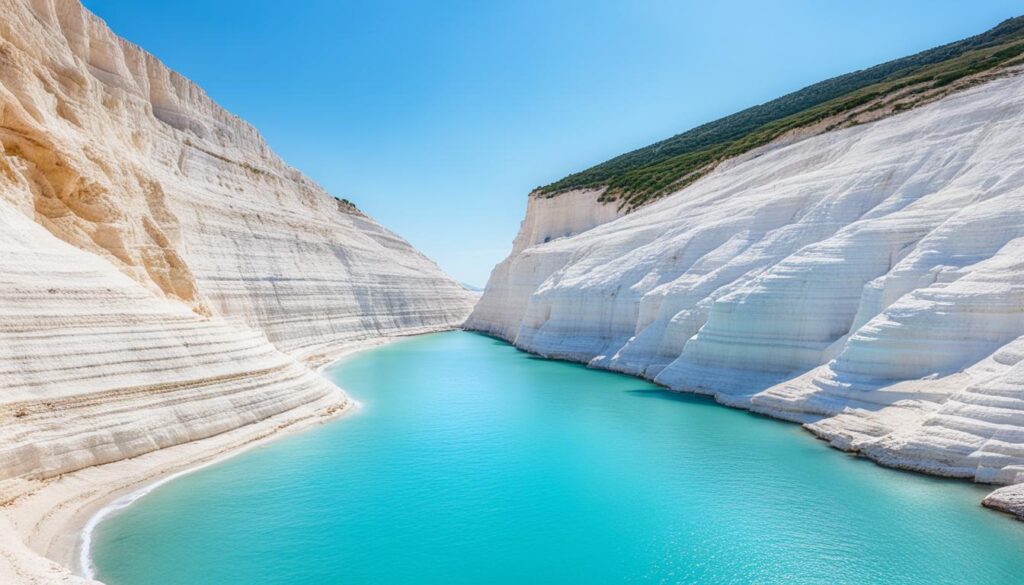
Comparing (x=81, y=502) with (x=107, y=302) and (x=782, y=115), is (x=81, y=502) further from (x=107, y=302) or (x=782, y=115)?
(x=782, y=115)

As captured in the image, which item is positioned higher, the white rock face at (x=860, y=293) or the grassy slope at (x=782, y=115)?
the grassy slope at (x=782, y=115)

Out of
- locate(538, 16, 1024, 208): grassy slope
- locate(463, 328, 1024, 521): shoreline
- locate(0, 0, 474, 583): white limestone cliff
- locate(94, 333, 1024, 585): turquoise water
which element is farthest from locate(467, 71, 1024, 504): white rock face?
locate(0, 0, 474, 583): white limestone cliff

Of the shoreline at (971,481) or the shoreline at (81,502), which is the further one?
the shoreline at (971,481)

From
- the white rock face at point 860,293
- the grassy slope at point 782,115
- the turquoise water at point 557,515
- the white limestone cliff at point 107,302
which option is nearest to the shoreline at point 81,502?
the white limestone cliff at point 107,302

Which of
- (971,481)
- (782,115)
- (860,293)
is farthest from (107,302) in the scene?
(782,115)

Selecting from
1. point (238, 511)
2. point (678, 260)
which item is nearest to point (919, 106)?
point (678, 260)

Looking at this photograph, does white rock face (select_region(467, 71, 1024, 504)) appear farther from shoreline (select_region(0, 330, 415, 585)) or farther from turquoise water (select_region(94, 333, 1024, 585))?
shoreline (select_region(0, 330, 415, 585))

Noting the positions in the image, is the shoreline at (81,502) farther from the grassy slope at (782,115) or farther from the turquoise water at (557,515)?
the grassy slope at (782,115)
